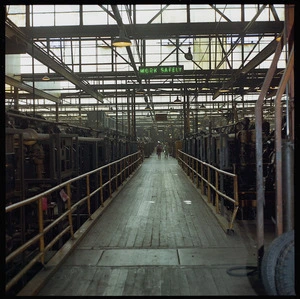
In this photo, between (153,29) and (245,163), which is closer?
(245,163)

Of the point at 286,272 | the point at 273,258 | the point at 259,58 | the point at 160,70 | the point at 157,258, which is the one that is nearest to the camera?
the point at 286,272

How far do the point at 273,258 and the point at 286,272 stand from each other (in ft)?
0.58

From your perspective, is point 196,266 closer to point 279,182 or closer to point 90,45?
point 279,182

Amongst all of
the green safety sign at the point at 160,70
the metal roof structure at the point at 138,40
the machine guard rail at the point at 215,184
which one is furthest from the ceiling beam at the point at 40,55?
the machine guard rail at the point at 215,184

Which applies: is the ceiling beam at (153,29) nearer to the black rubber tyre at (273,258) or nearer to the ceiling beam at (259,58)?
the ceiling beam at (259,58)

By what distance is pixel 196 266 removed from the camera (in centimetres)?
482

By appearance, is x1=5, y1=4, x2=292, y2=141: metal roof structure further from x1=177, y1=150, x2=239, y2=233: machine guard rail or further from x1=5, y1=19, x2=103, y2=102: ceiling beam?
x1=177, y1=150, x2=239, y2=233: machine guard rail

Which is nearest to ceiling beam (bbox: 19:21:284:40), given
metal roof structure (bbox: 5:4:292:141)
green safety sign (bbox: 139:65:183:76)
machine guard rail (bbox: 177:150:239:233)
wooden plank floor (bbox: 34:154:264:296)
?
metal roof structure (bbox: 5:4:292:141)

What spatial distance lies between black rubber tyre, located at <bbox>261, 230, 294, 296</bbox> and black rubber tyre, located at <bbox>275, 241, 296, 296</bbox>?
0.04 meters

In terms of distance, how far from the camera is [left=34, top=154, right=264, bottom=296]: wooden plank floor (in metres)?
4.12

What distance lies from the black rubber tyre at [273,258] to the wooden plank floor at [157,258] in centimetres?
60

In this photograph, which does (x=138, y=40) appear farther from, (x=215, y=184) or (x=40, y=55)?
(x=215, y=184)

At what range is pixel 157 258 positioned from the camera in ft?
17.1

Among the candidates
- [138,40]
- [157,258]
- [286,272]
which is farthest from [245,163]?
[138,40]
